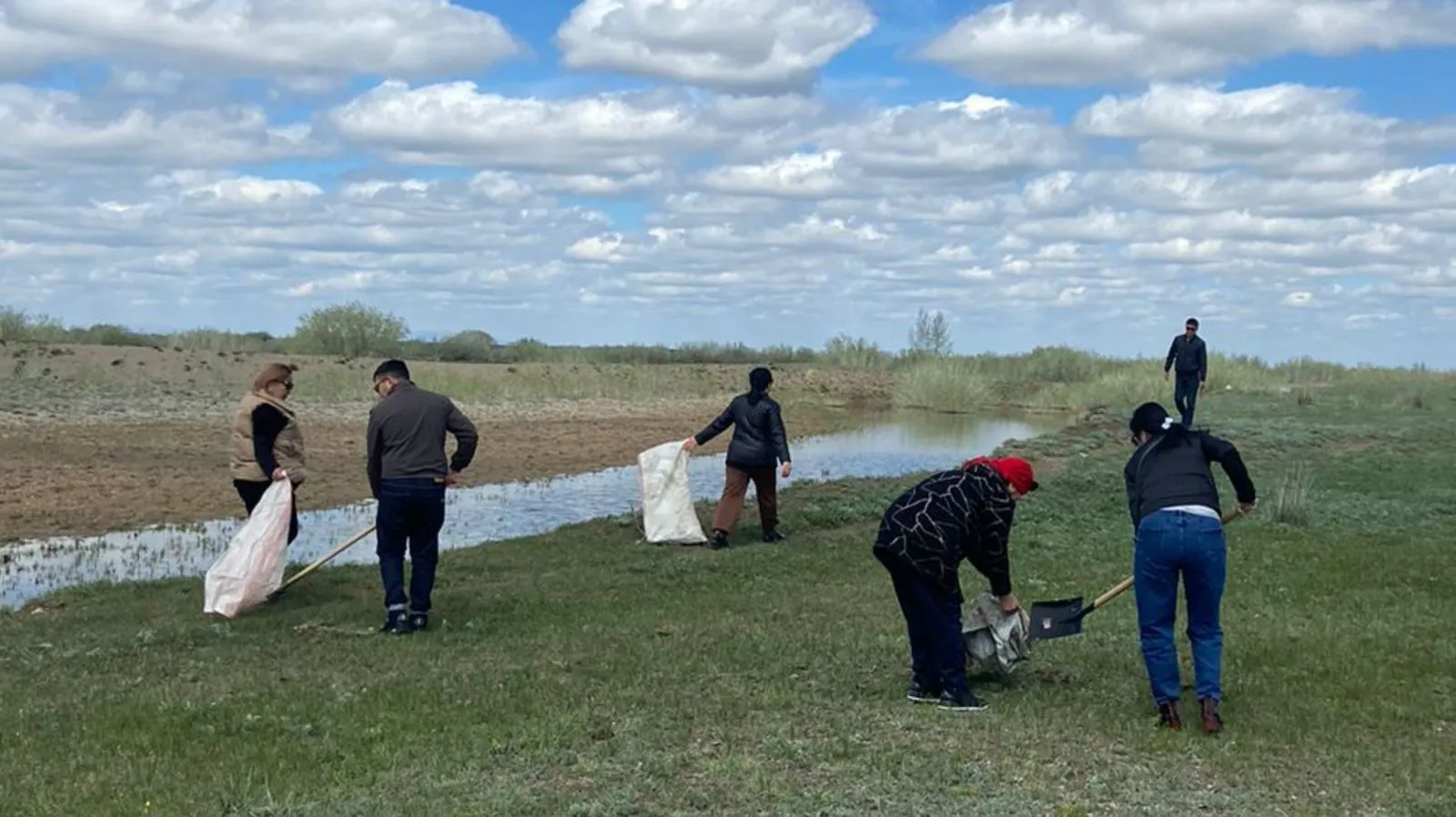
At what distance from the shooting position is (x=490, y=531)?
20.0 m

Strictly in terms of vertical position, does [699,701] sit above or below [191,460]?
below

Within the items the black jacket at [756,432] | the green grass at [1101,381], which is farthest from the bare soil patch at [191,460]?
the green grass at [1101,381]

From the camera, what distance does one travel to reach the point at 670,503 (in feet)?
56.2

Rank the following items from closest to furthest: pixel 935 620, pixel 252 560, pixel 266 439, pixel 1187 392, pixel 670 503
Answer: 1. pixel 935 620
2. pixel 252 560
3. pixel 266 439
4. pixel 670 503
5. pixel 1187 392

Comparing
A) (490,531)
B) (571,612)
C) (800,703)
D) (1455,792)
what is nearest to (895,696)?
(800,703)

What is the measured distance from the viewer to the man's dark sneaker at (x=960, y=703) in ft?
29.1

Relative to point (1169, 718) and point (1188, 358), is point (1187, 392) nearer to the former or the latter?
point (1188, 358)

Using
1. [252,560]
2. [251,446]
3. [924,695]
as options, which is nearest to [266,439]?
[251,446]

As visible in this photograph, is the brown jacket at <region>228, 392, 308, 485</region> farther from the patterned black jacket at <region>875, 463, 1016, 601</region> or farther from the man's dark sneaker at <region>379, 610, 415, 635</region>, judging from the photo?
the patterned black jacket at <region>875, 463, 1016, 601</region>

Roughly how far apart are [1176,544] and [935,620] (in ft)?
4.71

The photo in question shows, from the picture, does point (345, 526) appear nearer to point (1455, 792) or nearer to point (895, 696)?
point (895, 696)

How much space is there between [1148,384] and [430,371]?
24.3 metres

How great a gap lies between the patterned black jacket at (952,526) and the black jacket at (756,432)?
7.54 m

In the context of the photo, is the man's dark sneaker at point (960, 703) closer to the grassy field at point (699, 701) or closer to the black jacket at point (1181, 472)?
the grassy field at point (699, 701)
